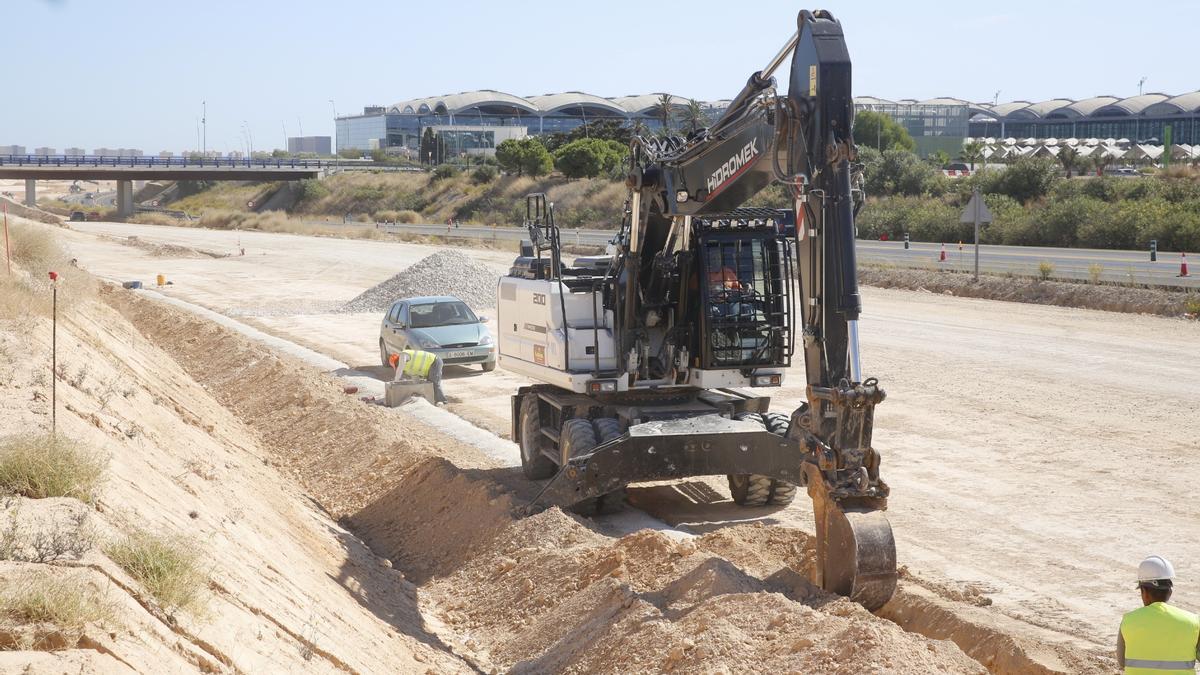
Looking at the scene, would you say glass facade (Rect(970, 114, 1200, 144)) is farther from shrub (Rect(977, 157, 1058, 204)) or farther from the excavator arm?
the excavator arm

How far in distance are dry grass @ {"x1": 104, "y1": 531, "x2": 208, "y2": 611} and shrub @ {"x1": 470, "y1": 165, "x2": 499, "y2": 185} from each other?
319 ft

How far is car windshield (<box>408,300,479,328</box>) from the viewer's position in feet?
81.6

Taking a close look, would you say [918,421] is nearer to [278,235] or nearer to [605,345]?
[605,345]

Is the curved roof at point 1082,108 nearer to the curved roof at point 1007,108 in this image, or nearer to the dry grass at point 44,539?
the curved roof at point 1007,108

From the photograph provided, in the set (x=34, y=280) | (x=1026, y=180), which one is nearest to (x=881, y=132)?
(x=1026, y=180)

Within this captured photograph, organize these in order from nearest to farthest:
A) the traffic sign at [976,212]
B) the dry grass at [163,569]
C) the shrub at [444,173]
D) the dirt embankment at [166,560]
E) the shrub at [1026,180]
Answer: the dirt embankment at [166,560]
the dry grass at [163,569]
the traffic sign at [976,212]
the shrub at [1026,180]
the shrub at [444,173]

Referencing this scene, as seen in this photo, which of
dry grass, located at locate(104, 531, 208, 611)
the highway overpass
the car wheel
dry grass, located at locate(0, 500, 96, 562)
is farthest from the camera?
the highway overpass

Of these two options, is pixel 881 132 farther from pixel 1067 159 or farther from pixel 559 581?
pixel 559 581

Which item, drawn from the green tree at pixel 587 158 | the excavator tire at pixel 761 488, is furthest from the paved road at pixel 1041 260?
the green tree at pixel 587 158

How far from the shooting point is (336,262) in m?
58.6

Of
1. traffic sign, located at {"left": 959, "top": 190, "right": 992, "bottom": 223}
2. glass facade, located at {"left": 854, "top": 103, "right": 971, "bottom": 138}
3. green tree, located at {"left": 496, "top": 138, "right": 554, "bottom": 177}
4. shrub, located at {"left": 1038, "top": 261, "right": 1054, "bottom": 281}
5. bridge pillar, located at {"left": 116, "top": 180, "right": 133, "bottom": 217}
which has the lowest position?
shrub, located at {"left": 1038, "top": 261, "right": 1054, "bottom": 281}

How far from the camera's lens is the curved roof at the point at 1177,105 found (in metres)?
150

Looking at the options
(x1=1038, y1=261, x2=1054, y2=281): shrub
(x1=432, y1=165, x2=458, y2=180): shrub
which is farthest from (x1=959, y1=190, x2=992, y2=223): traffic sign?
(x1=432, y1=165, x2=458, y2=180): shrub

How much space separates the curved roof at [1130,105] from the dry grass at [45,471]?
165715mm
